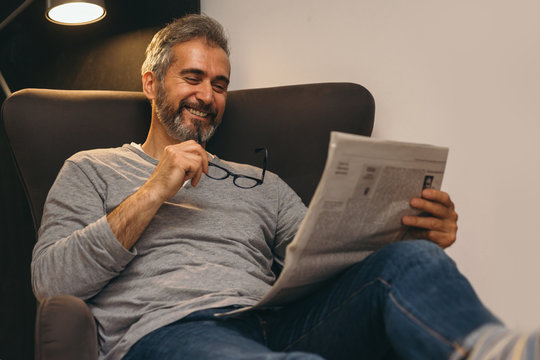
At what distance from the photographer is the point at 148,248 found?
1036mm

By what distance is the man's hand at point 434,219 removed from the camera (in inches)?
34.8

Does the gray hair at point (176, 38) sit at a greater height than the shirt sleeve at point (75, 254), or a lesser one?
greater

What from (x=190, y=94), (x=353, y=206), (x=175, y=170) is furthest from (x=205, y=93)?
(x=353, y=206)

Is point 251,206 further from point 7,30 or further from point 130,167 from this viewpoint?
point 7,30

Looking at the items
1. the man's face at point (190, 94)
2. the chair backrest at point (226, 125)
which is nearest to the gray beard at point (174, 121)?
the man's face at point (190, 94)

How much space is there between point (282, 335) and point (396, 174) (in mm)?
355

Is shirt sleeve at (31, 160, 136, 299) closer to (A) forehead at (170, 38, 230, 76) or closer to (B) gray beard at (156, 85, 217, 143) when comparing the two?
(B) gray beard at (156, 85, 217, 143)

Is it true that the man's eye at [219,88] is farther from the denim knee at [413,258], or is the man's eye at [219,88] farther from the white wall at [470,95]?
the denim knee at [413,258]

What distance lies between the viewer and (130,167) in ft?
3.89

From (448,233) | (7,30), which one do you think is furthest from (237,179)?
(7,30)

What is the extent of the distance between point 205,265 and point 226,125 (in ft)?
1.84

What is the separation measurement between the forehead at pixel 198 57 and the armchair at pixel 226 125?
0.13m

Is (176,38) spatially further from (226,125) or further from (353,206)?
(353,206)

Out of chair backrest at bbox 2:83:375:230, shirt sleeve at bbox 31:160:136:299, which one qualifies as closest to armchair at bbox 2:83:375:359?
chair backrest at bbox 2:83:375:230
